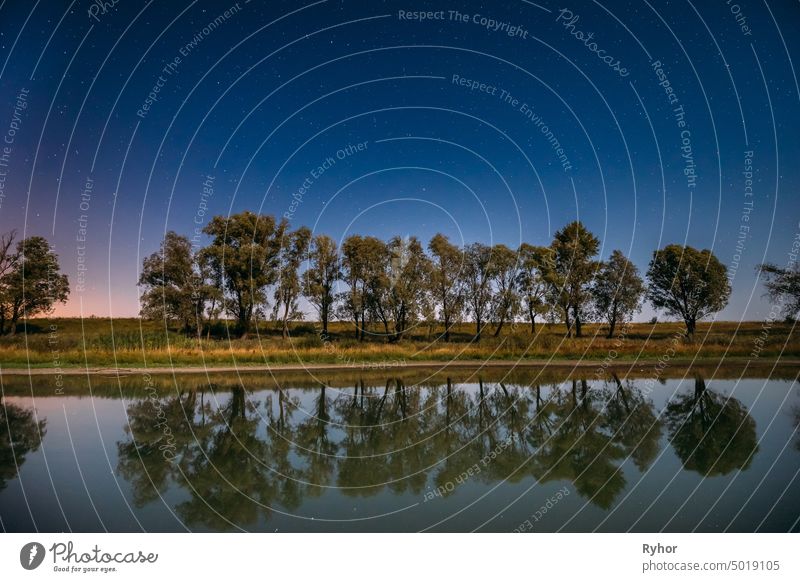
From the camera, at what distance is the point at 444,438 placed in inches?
344

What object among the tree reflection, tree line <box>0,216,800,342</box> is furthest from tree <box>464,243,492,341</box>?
the tree reflection

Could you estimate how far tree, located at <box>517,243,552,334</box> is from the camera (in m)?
27.4

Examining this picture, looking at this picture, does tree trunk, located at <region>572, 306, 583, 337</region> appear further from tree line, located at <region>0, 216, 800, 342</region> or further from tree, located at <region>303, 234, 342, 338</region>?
tree, located at <region>303, 234, 342, 338</region>

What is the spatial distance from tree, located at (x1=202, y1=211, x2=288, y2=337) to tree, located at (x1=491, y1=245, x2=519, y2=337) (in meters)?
13.0

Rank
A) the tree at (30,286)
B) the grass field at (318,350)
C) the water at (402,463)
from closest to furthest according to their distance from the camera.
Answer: the water at (402,463), the tree at (30,286), the grass field at (318,350)

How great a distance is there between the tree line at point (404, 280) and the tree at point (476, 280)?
6 centimetres

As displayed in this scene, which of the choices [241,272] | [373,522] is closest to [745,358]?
[373,522]

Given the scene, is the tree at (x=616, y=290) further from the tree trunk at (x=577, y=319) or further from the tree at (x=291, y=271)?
the tree at (x=291, y=271)

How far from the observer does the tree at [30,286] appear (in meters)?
15.0

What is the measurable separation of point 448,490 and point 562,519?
152 cm

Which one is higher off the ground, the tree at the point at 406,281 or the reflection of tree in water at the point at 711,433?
the tree at the point at 406,281

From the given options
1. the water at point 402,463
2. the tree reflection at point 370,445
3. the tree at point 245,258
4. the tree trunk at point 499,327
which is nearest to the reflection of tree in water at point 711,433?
the water at point 402,463

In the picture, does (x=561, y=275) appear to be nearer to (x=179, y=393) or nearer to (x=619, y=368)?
(x=619, y=368)

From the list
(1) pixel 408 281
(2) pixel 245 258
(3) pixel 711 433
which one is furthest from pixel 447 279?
(3) pixel 711 433
